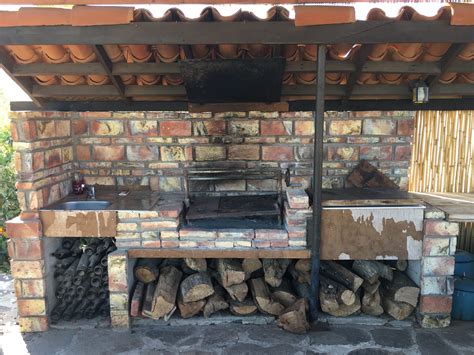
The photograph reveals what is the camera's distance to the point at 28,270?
406 cm

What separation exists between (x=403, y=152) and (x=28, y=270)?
14.7 feet

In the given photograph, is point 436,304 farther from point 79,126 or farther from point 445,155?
point 79,126

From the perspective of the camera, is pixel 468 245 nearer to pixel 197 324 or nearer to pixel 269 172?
pixel 269 172

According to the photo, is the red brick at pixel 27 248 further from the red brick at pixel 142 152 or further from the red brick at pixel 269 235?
the red brick at pixel 269 235

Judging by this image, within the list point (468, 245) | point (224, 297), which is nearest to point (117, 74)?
point (224, 297)

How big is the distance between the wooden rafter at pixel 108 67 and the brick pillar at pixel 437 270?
3493 mm

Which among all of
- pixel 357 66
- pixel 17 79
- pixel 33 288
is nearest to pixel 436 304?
pixel 357 66

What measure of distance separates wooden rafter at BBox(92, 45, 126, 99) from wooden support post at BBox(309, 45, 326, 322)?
2028 millimetres

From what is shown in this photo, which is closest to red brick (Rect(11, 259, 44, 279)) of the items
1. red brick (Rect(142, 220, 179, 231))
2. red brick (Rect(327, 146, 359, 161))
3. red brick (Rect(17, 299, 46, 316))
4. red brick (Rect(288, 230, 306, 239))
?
red brick (Rect(17, 299, 46, 316))

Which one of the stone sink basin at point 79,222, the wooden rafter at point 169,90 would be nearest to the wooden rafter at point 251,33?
the wooden rafter at point 169,90

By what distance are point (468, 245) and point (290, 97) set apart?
125 inches

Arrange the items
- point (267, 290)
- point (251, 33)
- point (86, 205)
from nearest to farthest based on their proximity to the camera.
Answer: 1. point (251, 33)
2. point (267, 290)
3. point (86, 205)

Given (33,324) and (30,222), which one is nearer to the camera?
(30,222)

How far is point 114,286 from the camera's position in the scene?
4043 millimetres
